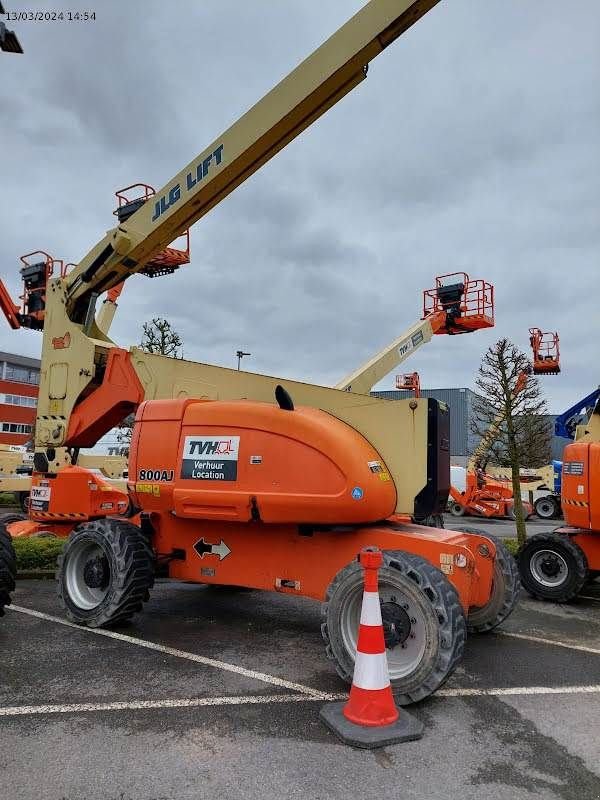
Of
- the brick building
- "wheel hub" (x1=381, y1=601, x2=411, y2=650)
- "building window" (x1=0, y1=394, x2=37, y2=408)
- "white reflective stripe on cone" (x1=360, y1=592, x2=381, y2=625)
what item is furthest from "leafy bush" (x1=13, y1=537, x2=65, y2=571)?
"building window" (x1=0, y1=394, x2=37, y2=408)

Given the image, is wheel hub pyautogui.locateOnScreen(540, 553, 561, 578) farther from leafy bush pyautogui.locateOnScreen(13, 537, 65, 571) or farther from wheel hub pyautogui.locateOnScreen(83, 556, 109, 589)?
leafy bush pyautogui.locateOnScreen(13, 537, 65, 571)

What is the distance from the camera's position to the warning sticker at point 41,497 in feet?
29.1

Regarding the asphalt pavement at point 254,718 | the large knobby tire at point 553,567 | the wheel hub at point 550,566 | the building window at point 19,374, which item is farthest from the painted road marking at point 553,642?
the building window at point 19,374

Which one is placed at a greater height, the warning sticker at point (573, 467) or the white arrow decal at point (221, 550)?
the warning sticker at point (573, 467)

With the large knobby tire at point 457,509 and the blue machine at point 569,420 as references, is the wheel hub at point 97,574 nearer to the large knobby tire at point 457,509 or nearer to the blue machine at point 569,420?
the blue machine at point 569,420

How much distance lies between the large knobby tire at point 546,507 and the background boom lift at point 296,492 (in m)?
17.3

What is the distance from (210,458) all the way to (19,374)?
57340 millimetres

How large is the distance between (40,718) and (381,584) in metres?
2.47

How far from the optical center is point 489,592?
17.4ft

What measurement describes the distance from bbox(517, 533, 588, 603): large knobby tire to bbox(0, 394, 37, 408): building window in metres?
54.0

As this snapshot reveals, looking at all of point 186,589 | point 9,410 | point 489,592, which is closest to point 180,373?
point 186,589

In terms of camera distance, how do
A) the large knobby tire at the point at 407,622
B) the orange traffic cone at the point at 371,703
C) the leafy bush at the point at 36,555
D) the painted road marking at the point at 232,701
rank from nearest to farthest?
the orange traffic cone at the point at 371,703 < the painted road marking at the point at 232,701 < the large knobby tire at the point at 407,622 < the leafy bush at the point at 36,555

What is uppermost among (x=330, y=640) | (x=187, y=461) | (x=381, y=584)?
(x=187, y=461)

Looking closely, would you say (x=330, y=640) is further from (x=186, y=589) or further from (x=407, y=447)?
(x=186, y=589)
